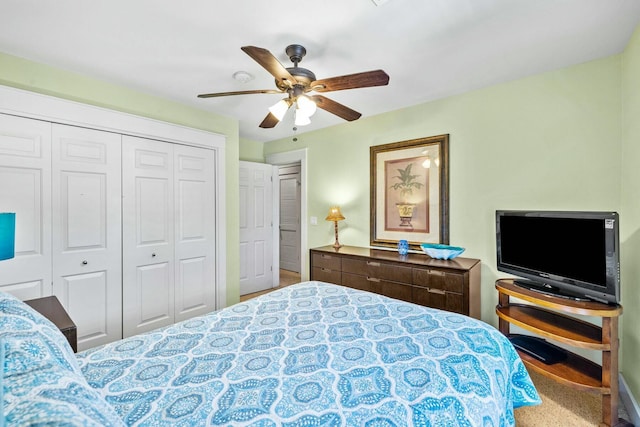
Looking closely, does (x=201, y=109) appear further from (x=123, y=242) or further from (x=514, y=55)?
(x=514, y=55)

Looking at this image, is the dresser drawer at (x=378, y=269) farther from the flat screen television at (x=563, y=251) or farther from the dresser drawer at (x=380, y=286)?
the flat screen television at (x=563, y=251)

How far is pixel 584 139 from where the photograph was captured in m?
2.21

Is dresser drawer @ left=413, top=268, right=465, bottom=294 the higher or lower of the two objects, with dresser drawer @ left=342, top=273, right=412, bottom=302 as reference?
higher

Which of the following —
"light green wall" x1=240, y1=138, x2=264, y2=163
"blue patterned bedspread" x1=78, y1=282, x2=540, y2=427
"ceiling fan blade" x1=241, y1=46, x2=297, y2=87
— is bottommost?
"blue patterned bedspread" x1=78, y1=282, x2=540, y2=427

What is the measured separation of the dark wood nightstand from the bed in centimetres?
43

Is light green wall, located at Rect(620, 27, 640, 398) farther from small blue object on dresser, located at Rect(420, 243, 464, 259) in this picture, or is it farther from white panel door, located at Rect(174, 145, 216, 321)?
white panel door, located at Rect(174, 145, 216, 321)

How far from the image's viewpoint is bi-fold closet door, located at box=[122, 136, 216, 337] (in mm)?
2713

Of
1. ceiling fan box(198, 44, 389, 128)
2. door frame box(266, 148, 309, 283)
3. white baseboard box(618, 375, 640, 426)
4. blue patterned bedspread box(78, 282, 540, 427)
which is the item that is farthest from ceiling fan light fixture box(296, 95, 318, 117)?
white baseboard box(618, 375, 640, 426)

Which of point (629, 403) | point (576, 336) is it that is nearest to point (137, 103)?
point (576, 336)

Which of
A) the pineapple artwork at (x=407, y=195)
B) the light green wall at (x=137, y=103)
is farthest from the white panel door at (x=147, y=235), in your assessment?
the pineapple artwork at (x=407, y=195)

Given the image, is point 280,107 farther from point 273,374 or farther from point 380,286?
point 380,286

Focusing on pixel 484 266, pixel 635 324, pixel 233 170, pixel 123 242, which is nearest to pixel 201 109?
pixel 233 170

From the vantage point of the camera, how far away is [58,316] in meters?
1.67

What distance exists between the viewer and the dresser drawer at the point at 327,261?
3.22 m
